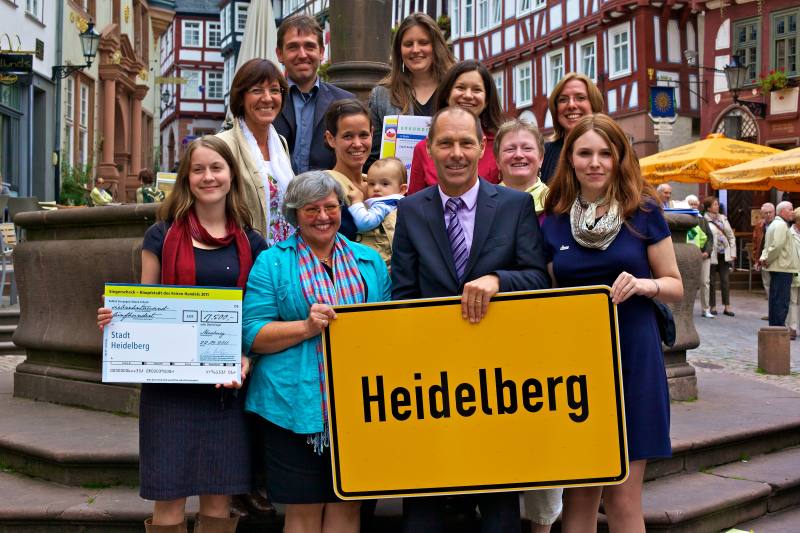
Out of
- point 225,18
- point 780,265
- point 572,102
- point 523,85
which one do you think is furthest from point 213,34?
point 572,102

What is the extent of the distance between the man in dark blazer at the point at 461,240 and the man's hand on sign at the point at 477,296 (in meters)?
0.02

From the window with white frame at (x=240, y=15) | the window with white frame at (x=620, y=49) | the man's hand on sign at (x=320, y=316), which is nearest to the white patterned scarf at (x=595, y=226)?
the man's hand on sign at (x=320, y=316)

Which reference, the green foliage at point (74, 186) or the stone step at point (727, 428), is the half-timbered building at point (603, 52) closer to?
the green foliage at point (74, 186)

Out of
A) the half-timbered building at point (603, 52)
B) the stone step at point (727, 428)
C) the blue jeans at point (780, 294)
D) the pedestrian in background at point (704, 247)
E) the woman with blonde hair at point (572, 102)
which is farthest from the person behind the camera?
the half-timbered building at point (603, 52)

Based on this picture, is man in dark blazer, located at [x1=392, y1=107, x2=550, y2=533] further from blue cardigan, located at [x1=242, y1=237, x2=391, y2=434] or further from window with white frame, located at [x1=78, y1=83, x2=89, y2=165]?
window with white frame, located at [x1=78, y1=83, x2=89, y2=165]

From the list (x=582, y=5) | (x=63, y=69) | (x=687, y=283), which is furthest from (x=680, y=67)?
(x=687, y=283)

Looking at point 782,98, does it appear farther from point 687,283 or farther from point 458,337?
point 458,337

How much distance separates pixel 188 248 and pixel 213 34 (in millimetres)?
82375

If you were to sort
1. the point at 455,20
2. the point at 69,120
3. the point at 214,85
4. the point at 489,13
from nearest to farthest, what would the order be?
1. the point at 69,120
2. the point at 489,13
3. the point at 455,20
4. the point at 214,85

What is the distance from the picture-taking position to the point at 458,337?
12.2ft

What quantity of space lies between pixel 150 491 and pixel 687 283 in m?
4.39

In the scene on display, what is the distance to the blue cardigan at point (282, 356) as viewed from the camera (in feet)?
12.5

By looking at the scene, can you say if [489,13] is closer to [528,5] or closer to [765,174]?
[528,5]

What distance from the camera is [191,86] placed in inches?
3150
